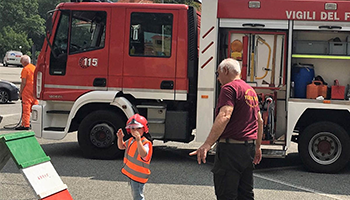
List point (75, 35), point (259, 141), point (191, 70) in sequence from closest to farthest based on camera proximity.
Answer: point (259, 141) < point (191, 70) < point (75, 35)

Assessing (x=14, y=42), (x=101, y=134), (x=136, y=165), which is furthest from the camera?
(x=14, y=42)

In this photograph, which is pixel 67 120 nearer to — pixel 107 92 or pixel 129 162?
pixel 107 92

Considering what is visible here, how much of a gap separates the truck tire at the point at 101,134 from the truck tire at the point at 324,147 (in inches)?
121

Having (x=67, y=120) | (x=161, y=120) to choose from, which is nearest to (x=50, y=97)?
(x=67, y=120)

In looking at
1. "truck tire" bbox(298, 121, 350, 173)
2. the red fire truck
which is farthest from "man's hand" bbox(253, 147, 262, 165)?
"truck tire" bbox(298, 121, 350, 173)

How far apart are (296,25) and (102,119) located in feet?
11.7

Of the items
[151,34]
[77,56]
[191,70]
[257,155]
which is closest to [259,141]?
[257,155]

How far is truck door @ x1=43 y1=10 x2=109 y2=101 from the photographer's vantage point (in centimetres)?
866

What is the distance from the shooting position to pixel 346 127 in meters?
8.26

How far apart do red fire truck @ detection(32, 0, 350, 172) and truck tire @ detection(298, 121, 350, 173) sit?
0.05 ft

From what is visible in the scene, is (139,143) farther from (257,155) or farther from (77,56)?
(77,56)

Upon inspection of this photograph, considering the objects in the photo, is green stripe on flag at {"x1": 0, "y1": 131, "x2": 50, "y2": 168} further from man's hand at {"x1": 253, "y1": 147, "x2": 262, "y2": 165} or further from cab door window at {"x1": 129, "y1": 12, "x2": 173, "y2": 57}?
cab door window at {"x1": 129, "y1": 12, "x2": 173, "y2": 57}

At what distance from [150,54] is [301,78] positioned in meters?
2.53

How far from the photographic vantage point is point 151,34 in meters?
8.57
